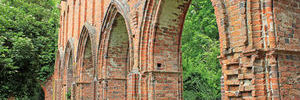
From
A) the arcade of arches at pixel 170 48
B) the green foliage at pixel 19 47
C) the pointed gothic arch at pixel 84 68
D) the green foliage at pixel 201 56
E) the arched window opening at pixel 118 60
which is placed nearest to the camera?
the arcade of arches at pixel 170 48

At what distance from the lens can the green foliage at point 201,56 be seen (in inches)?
478

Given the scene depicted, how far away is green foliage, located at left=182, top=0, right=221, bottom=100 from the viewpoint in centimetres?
1215

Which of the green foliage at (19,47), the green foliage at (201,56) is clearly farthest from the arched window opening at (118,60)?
the green foliage at (201,56)

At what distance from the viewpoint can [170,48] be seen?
762cm

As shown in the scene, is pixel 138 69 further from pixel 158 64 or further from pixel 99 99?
pixel 99 99

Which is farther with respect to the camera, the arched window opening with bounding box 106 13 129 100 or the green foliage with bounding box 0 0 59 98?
the green foliage with bounding box 0 0 59 98

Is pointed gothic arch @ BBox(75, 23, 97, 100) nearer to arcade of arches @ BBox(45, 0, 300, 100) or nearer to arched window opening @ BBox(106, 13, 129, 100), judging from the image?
arcade of arches @ BBox(45, 0, 300, 100)

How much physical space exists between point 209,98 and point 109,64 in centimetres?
499

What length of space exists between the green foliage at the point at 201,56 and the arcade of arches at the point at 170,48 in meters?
3.81

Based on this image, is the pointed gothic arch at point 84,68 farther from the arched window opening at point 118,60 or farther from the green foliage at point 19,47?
the arched window opening at point 118,60

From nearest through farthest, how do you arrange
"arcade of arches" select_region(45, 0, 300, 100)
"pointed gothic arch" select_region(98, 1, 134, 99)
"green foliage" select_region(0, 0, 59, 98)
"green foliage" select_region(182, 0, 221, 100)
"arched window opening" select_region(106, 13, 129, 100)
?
"arcade of arches" select_region(45, 0, 300, 100) → "pointed gothic arch" select_region(98, 1, 134, 99) → "arched window opening" select_region(106, 13, 129, 100) → "green foliage" select_region(0, 0, 59, 98) → "green foliage" select_region(182, 0, 221, 100)

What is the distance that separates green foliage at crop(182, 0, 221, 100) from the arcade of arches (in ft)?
12.5

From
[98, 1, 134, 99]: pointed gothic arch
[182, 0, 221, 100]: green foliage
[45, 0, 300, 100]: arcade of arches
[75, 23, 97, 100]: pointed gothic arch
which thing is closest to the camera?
[45, 0, 300, 100]: arcade of arches

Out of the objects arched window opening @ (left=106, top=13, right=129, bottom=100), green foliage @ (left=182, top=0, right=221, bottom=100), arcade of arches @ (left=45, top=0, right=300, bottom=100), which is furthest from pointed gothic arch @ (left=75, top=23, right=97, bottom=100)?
green foliage @ (left=182, top=0, right=221, bottom=100)
